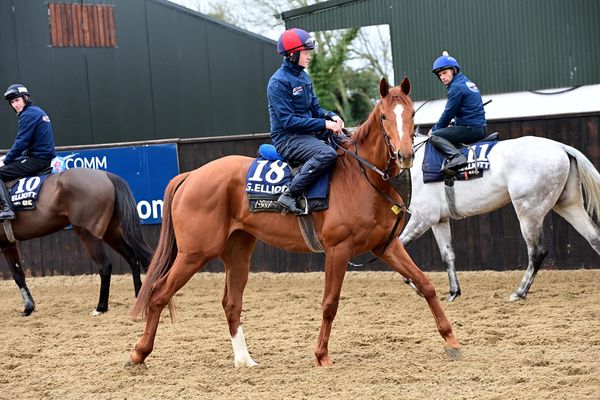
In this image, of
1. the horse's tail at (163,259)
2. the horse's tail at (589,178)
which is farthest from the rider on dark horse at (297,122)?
the horse's tail at (589,178)

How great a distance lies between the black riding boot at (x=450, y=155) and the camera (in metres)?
9.84

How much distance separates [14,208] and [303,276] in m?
3.90

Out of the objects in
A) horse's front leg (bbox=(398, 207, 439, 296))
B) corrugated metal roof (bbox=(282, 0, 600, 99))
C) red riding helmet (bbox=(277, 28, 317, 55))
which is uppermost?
corrugated metal roof (bbox=(282, 0, 600, 99))

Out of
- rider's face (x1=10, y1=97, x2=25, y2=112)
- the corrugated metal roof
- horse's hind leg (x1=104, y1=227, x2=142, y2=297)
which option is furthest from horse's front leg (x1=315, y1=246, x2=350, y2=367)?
the corrugated metal roof

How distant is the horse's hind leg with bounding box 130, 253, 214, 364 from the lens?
7.17 m

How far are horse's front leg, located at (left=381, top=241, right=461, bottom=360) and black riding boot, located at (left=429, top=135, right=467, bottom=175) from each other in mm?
2969

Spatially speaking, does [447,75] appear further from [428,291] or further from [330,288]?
[330,288]

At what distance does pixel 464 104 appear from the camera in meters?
10.0

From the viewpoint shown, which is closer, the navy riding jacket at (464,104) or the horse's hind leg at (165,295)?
the horse's hind leg at (165,295)

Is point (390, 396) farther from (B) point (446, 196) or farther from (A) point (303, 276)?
(A) point (303, 276)

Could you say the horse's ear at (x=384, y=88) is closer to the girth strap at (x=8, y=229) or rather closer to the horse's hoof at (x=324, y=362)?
the horse's hoof at (x=324, y=362)

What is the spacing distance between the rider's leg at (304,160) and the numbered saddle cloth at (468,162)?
337 centimetres

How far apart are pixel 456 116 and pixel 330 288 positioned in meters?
3.94

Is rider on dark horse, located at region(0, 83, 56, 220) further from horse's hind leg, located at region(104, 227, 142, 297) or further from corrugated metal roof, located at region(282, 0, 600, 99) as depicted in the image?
corrugated metal roof, located at region(282, 0, 600, 99)
